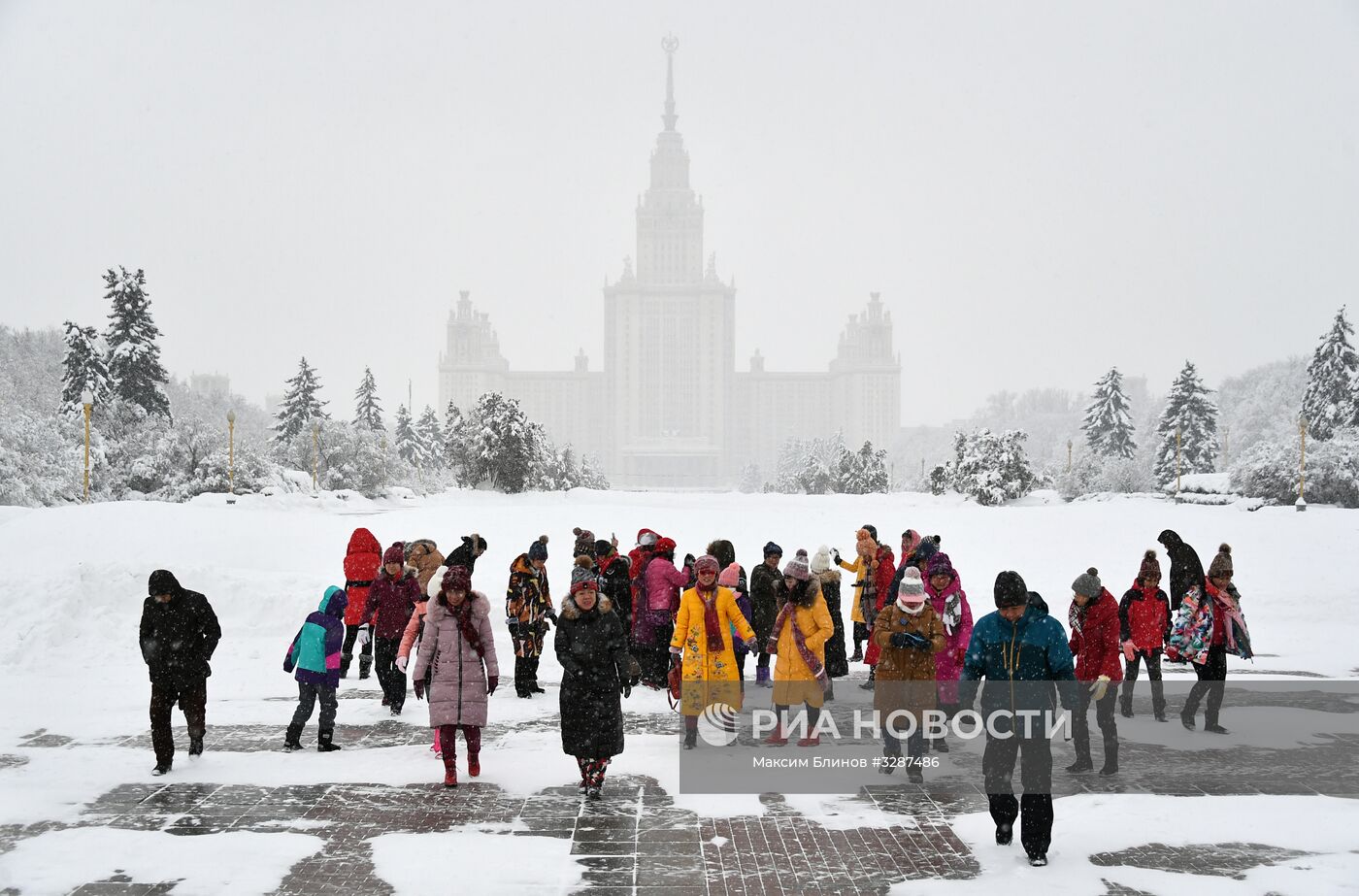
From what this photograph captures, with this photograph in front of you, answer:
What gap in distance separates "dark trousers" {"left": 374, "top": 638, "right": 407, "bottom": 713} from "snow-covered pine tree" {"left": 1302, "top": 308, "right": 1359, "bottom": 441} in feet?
170

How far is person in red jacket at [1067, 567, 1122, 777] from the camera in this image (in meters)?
7.66

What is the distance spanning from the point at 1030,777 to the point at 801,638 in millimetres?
2569

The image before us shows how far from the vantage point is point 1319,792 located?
24.0ft

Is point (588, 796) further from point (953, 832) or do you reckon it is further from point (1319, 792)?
point (1319, 792)

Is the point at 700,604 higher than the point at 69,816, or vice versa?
the point at 700,604

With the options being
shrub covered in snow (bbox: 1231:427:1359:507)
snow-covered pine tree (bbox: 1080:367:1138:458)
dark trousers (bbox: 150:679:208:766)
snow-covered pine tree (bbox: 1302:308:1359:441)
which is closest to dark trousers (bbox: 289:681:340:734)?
dark trousers (bbox: 150:679:208:766)

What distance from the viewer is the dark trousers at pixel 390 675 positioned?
961 centimetres

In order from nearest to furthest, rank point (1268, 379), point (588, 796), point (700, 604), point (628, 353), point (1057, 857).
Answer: point (1057, 857), point (588, 796), point (700, 604), point (1268, 379), point (628, 353)

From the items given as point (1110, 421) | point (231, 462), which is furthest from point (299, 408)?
point (1110, 421)

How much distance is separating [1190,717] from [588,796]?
5786 mm

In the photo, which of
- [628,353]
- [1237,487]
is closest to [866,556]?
[1237,487]

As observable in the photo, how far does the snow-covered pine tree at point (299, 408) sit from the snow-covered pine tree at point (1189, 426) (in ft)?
167

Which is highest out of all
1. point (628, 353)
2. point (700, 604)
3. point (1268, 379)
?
point (628, 353)

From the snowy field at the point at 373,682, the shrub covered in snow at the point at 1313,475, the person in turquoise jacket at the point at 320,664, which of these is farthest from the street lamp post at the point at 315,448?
the person in turquoise jacket at the point at 320,664
